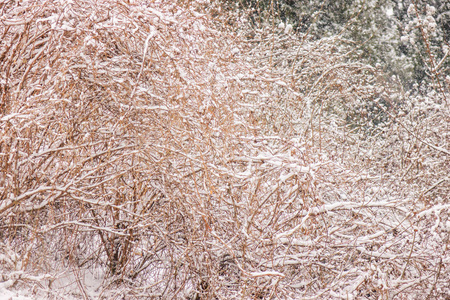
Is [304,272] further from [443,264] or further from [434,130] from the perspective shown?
[434,130]

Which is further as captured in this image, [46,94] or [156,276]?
[156,276]

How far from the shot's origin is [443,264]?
11.2 ft

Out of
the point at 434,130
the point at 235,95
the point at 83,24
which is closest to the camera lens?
the point at 83,24

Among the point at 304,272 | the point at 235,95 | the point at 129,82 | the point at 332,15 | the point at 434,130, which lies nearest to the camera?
the point at 129,82

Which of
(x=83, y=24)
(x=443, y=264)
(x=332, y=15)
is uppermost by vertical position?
(x=83, y=24)

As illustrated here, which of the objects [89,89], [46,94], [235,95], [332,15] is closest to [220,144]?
[235,95]

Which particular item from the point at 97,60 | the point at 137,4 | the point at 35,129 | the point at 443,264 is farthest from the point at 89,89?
the point at 443,264

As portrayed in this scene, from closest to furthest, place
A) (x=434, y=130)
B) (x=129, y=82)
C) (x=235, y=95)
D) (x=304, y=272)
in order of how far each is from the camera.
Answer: (x=129, y=82), (x=304, y=272), (x=235, y=95), (x=434, y=130)

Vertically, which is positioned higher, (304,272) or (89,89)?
(89,89)

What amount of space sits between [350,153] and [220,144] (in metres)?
3.35

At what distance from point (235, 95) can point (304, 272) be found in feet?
5.27

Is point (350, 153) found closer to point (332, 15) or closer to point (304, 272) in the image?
point (304, 272)

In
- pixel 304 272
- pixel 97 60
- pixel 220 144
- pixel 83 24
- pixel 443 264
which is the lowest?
pixel 304 272

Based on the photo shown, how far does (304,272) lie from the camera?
372 cm
